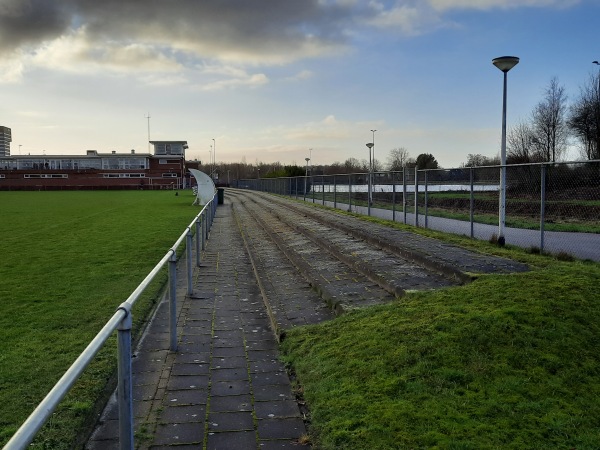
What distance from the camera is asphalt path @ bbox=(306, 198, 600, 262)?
9453mm

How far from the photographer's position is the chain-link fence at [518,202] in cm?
1044

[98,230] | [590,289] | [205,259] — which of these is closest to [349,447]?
[590,289]

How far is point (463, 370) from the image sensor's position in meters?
3.74

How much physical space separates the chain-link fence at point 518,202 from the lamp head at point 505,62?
2.03 meters

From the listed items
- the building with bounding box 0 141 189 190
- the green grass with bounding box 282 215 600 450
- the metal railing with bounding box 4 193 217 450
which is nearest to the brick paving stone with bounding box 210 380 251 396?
the green grass with bounding box 282 215 600 450

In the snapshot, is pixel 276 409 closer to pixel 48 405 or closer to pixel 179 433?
pixel 179 433

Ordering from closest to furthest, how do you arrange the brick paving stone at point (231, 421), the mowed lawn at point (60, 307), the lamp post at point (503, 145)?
the brick paving stone at point (231, 421) < the mowed lawn at point (60, 307) < the lamp post at point (503, 145)

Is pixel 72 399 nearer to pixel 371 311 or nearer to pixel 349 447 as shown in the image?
pixel 349 447

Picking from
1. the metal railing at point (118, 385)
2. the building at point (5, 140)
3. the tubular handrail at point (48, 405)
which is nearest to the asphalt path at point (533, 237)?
the metal railing at point (118, 385)

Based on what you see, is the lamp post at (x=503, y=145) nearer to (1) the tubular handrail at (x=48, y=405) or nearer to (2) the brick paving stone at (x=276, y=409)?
(2) the brick paving stone at (x=276, y=409)

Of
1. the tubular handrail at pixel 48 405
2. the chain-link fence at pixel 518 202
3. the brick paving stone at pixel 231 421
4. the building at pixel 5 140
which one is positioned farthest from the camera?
the building at pixel 5 140

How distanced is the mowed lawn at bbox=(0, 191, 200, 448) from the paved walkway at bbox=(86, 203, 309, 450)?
28cm

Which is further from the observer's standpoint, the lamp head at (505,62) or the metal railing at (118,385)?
the lamp head at (505,62)

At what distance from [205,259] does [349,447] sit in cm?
837
